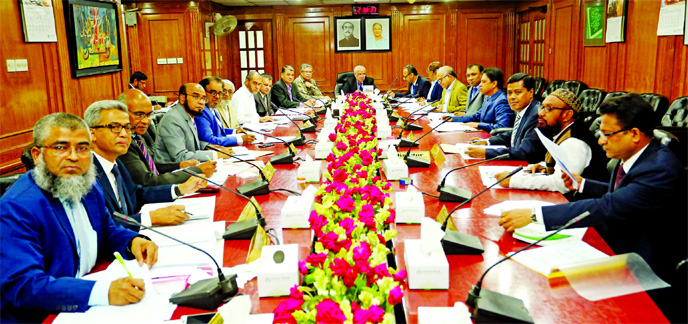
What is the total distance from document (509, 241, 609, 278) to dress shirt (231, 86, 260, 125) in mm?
4373

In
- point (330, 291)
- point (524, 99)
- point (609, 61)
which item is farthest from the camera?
point (609, 61)

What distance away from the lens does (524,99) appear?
12.1 ft

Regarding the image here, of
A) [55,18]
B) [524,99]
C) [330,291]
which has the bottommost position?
[330,291]

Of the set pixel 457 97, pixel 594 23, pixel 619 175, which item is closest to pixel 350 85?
pixel 457 97

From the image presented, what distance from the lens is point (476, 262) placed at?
1685mm

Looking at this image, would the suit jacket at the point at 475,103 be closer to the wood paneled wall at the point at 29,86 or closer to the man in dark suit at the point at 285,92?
the man in dark suit at the point at 285,92

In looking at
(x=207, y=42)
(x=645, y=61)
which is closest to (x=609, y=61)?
(x=645, y=61)

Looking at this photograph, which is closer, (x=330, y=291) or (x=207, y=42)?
(x=330, y=291)

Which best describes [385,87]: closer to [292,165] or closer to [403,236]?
[292,165]

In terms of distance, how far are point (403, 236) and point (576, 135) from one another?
1432 mm

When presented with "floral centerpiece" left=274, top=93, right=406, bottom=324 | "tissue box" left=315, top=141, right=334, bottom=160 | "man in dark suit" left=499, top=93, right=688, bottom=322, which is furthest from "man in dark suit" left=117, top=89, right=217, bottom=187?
"man in dark suit" left=499, top=93, right=688, bottom=322

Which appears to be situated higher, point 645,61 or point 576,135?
point 645,61

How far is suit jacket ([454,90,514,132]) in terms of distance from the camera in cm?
451

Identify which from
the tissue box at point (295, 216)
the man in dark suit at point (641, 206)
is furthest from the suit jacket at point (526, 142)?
the tissue box at point (295, 216)
